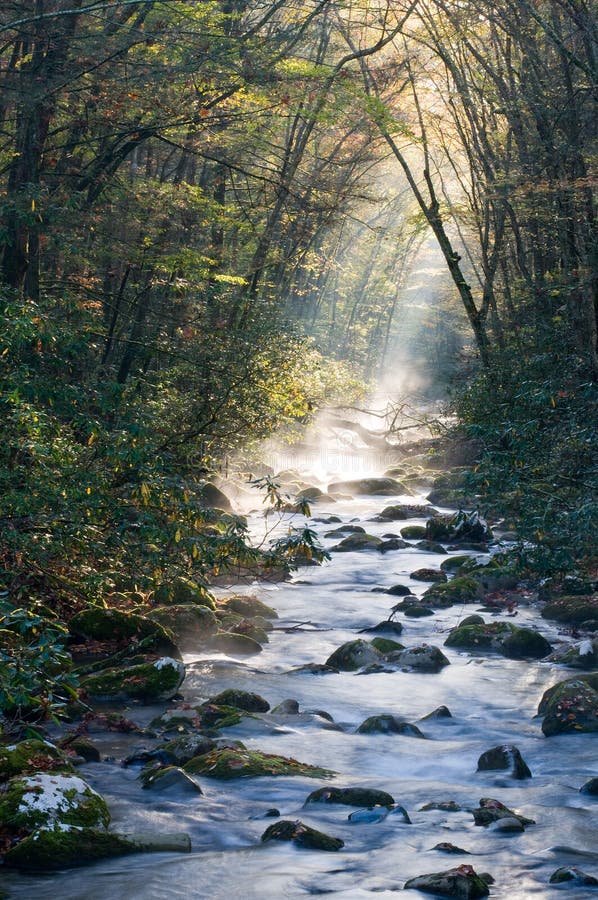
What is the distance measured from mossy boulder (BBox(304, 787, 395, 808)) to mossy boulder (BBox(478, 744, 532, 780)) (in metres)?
1.25

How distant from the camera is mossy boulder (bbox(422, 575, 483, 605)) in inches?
555

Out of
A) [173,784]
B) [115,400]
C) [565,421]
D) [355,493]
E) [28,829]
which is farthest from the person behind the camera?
[355,493]

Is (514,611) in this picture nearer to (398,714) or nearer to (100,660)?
(398,714)

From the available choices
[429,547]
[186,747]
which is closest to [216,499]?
[429,547]

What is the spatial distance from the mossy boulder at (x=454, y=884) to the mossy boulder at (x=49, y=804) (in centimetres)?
197

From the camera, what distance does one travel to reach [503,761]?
7.63 m

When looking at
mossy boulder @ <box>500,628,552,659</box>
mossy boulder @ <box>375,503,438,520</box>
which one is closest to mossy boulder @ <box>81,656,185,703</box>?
mossy boulder @ <box>500,628,552,659</box>

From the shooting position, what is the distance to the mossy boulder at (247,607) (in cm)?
1299

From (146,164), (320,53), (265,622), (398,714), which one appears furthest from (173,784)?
(320,53)

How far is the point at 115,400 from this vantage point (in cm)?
877

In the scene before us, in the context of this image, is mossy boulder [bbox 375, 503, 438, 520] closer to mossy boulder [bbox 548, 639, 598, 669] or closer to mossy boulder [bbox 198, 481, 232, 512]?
mossy boulder [bbox 198, 481, 232, 512]

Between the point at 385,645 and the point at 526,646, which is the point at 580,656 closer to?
the point at 526,646

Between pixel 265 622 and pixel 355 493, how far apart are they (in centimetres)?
1347

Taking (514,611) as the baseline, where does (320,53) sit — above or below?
above
